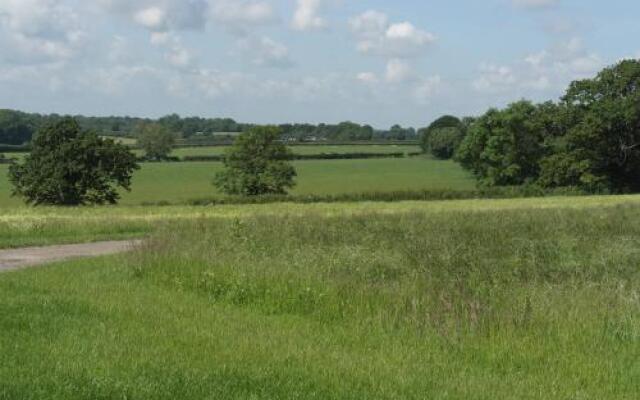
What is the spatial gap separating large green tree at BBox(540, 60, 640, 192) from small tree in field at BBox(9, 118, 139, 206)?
45.2m

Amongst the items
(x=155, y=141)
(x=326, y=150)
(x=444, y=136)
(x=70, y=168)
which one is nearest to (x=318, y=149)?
(x=326, y=150)

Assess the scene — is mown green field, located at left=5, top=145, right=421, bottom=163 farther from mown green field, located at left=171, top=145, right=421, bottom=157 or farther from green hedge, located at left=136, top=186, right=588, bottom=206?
green hedge, located at left=136, top=186, right=588, bottom=206

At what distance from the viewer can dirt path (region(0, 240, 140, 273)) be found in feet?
61.2

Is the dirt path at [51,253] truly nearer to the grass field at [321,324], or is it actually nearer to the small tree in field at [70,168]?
the grass field at [321,324]

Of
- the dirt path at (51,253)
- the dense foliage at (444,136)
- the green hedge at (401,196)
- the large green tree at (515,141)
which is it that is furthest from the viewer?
the dense foliage at (444,136)

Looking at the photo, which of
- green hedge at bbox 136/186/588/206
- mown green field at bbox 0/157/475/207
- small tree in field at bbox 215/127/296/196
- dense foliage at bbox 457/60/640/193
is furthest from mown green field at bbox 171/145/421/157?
green hedge at bbox 136/186/588/206

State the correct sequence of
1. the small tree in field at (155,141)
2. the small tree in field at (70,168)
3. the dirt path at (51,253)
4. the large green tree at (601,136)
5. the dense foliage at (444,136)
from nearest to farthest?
the dirt path at (51,253), the small tree in field at (70,168), the large green tree at (601,136), the small tree in field at (155,141), the dense foliage at (444,136)

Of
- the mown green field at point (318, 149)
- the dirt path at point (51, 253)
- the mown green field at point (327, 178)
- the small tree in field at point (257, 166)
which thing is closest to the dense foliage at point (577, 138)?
the mown green field at point (327, 178)

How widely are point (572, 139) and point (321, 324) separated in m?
74.3

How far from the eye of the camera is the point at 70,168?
199ft

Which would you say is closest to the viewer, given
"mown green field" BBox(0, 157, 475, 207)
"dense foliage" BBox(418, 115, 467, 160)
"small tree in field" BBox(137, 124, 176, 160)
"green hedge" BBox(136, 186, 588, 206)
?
"green hedge" BBox(136, 186, 588, 206)

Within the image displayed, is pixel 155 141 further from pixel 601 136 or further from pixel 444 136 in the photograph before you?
pixel 601 136

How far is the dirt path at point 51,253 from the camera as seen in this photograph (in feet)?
61.2

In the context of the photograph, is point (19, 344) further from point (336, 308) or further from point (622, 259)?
point (622, 259)
